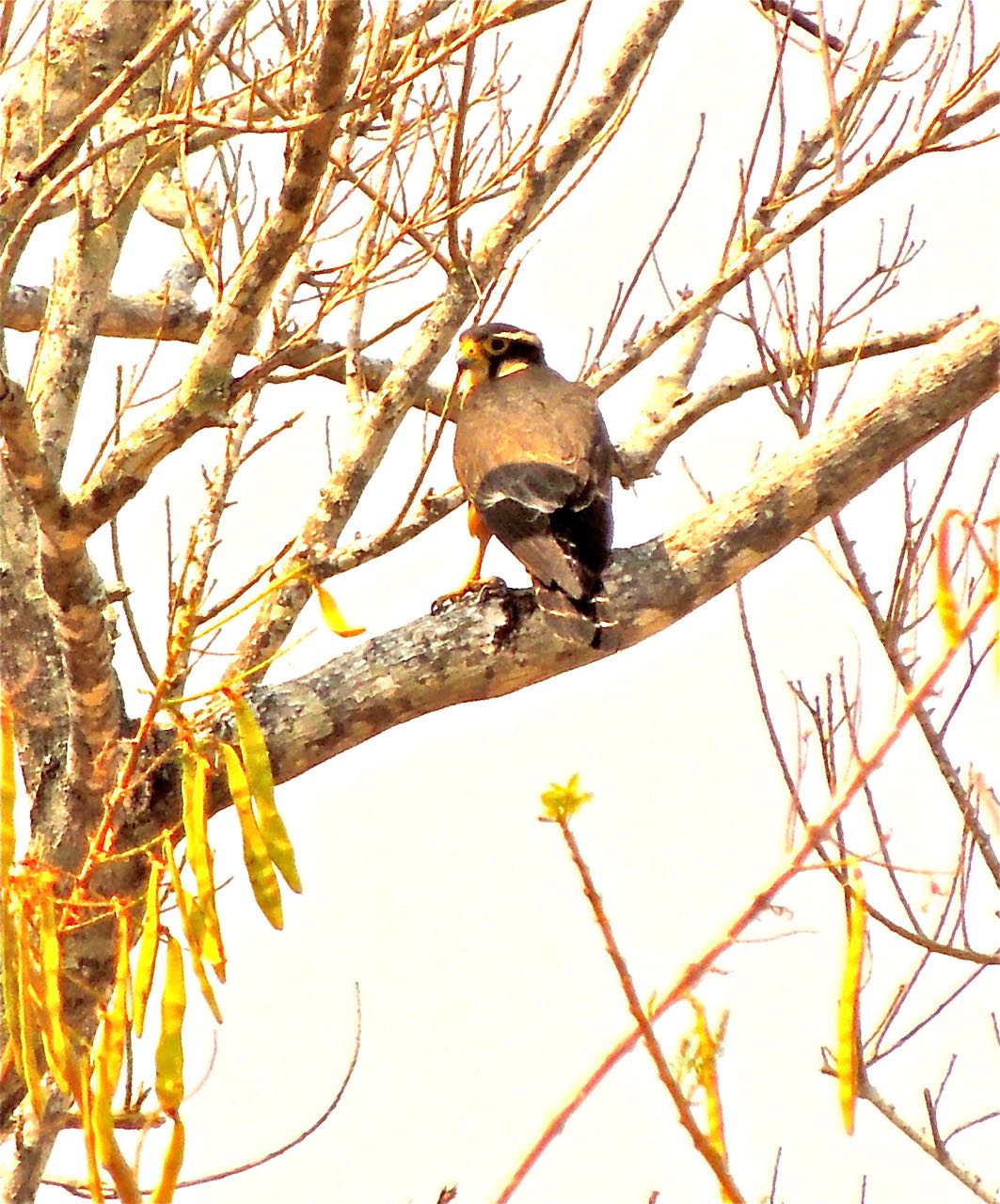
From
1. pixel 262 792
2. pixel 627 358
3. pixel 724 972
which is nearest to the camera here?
pixel 724 972

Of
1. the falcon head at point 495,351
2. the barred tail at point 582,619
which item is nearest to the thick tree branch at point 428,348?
the barred tail at point 582,619

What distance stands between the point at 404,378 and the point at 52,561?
3.32 feet

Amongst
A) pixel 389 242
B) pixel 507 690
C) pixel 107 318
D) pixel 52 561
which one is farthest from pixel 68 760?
pixel 107 318

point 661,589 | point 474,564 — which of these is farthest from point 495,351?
point 661,589

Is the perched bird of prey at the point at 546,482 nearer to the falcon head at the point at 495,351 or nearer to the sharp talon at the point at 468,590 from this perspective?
the sharp talon at the point at 468,590

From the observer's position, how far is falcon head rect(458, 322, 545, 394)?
5.12 m

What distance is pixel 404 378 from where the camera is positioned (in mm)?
3471

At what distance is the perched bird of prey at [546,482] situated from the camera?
3309 millimetres

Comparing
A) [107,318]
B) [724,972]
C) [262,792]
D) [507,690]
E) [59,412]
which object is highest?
[107,318]

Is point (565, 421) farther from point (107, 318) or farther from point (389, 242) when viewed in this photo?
point (107, 318)

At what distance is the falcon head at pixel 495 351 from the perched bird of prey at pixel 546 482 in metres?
0.28

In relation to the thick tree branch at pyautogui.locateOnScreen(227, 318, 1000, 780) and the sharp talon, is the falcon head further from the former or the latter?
the thick tree branch at pyautogui.locateOnScreen(227, 318, 1000, 780)

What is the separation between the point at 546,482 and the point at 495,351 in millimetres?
1362

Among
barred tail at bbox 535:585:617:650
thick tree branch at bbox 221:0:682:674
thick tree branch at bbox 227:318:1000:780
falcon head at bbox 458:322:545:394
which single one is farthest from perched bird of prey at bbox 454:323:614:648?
thick tree branch at bbox 221:0:682:674
